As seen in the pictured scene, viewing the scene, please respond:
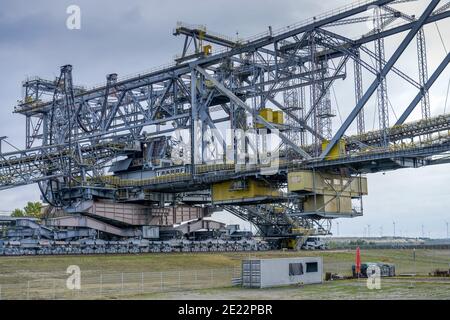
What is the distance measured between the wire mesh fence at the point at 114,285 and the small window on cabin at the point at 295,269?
532 centimetres

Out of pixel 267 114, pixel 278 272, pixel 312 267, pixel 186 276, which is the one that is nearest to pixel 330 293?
pixel 278 272

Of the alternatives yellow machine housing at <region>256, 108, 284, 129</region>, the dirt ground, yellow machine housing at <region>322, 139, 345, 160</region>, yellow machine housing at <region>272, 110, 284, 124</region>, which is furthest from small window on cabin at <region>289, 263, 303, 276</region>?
yellow machine housing at <region>272, 110, 284, 124</region>

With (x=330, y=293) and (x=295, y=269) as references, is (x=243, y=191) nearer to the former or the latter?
(x=295, y=269)

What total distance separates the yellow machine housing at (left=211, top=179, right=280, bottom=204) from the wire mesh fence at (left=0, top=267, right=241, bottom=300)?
14.8m

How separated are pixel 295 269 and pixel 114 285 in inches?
575

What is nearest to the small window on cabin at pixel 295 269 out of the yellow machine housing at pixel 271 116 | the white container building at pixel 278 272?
the white container building at pixel 278 272

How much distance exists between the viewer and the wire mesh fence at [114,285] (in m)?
39.3

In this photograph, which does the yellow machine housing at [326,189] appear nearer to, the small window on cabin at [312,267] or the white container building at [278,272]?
the small window on cabin at [312,267]

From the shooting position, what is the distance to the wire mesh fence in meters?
39.3

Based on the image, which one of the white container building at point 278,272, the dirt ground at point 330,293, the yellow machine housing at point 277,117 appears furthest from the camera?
the yellow machine housing at point 277,117

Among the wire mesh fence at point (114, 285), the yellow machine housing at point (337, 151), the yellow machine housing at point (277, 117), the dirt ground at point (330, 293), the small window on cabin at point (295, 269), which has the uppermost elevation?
the yellow machine housing at point (277, 117)

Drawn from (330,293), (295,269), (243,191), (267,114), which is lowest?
(330,293)

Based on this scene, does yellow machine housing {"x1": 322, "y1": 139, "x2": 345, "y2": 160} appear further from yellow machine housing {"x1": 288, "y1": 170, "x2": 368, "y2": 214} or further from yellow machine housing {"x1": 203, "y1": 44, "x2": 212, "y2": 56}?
yellow machine housing {"x1": 203, "y1": 44, "x2": 212, "y2": 56}

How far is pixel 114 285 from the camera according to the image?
45.8 m
